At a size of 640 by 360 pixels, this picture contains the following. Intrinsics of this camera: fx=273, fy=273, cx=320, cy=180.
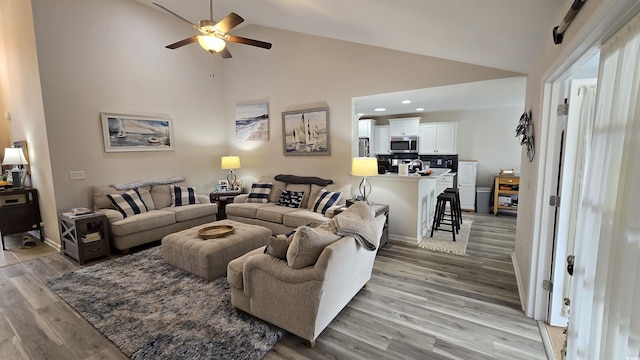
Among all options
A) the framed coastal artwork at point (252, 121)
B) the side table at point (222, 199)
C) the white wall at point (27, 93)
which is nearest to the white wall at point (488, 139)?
the framed coastal artwork at point (252, 121)

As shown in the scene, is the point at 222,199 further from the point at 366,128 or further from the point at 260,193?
the point at 366,128

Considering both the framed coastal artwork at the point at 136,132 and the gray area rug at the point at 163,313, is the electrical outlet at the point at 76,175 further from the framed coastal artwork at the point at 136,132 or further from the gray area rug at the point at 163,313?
the gray area rug at the point at 163,313

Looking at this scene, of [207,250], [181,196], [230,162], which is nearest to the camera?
[207,250]

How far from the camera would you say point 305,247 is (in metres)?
1.99

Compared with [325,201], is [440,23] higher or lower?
higher

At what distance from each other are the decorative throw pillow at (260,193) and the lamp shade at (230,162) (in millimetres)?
898

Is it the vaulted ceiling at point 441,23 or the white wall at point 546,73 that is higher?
the vaulted ceiling at point 441,23

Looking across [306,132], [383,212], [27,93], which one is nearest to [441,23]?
[383,212]

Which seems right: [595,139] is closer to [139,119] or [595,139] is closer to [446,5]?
[446,5]

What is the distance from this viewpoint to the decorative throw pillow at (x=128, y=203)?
4172 mm

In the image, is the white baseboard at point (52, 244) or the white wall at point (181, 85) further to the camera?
the white baseboard at point (52, 244)

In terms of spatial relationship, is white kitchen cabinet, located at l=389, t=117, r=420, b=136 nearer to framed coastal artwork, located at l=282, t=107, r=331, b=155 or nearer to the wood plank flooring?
framed coastal artwork, located at l=282, t=107, r=331, b=155

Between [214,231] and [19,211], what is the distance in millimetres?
3558

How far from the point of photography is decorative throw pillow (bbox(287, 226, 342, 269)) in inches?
78.2
